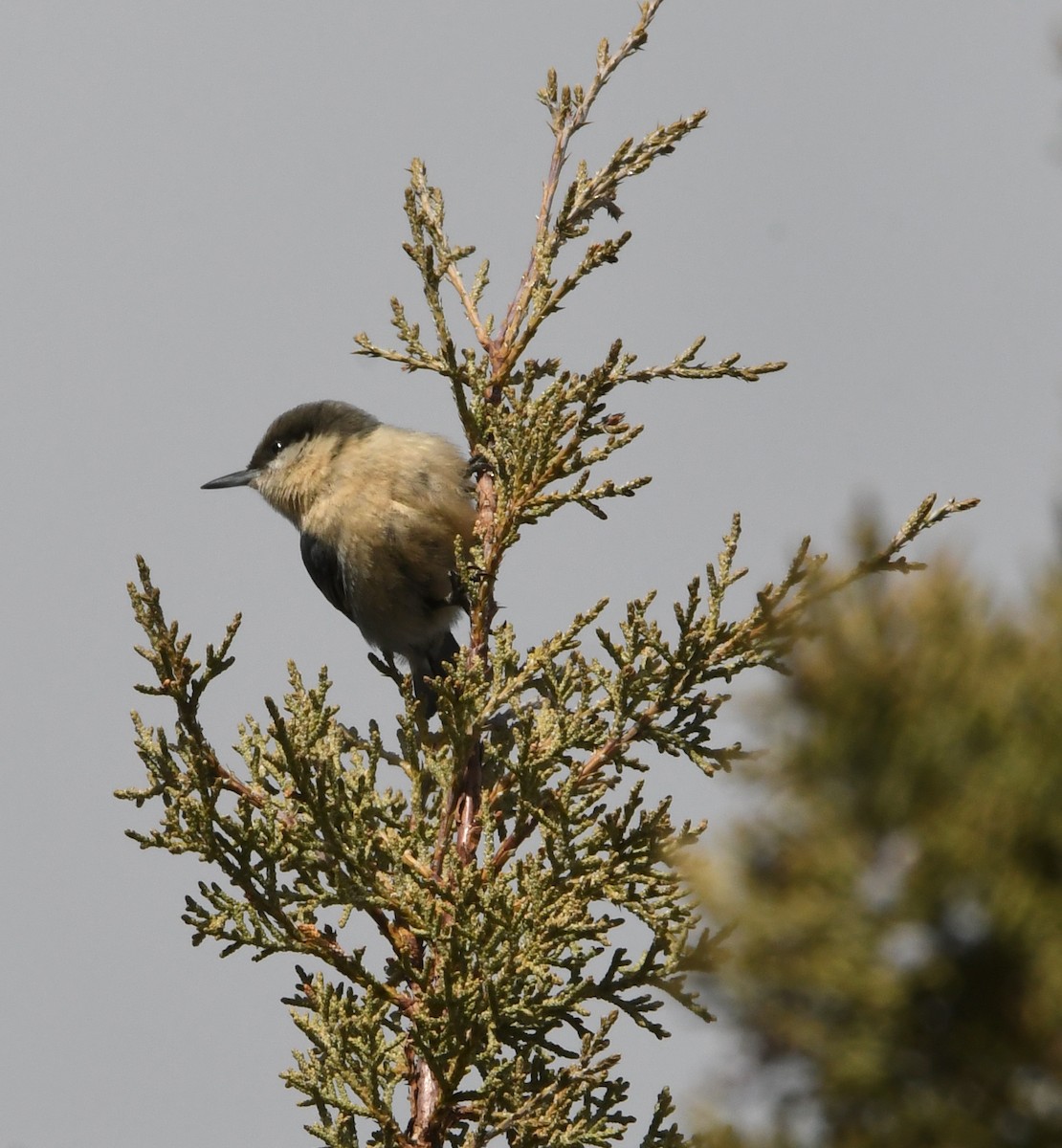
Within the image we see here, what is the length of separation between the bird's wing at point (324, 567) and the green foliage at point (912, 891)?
5.00 m

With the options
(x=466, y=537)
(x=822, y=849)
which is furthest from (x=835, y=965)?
(x=466, y=537)

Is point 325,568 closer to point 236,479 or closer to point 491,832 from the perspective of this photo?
point 236,479

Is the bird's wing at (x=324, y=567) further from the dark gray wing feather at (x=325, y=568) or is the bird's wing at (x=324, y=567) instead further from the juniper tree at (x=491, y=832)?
the juniper tree at (x=491, y=832)

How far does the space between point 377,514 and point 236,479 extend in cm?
111

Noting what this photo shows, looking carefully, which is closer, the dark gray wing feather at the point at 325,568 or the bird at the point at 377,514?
the bird at the point at 377,514

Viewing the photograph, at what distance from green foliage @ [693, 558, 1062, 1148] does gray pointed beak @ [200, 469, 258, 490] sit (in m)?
5.55

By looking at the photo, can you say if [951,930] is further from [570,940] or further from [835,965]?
[570,940]

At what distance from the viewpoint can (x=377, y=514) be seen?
6562 millimetres

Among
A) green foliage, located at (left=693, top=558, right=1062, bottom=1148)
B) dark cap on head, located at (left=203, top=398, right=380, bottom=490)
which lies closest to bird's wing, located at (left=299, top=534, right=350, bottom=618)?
dark cap on head, located at (left=203, top=398, right=380, bottom=490)

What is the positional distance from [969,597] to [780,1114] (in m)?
Result: 0.74

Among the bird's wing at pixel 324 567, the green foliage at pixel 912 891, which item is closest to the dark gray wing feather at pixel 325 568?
the bird's wing at pixel 324 567

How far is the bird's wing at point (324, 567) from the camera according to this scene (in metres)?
6.87

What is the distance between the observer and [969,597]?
206 centimetres

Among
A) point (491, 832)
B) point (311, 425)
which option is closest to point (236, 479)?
point (311, 425)
